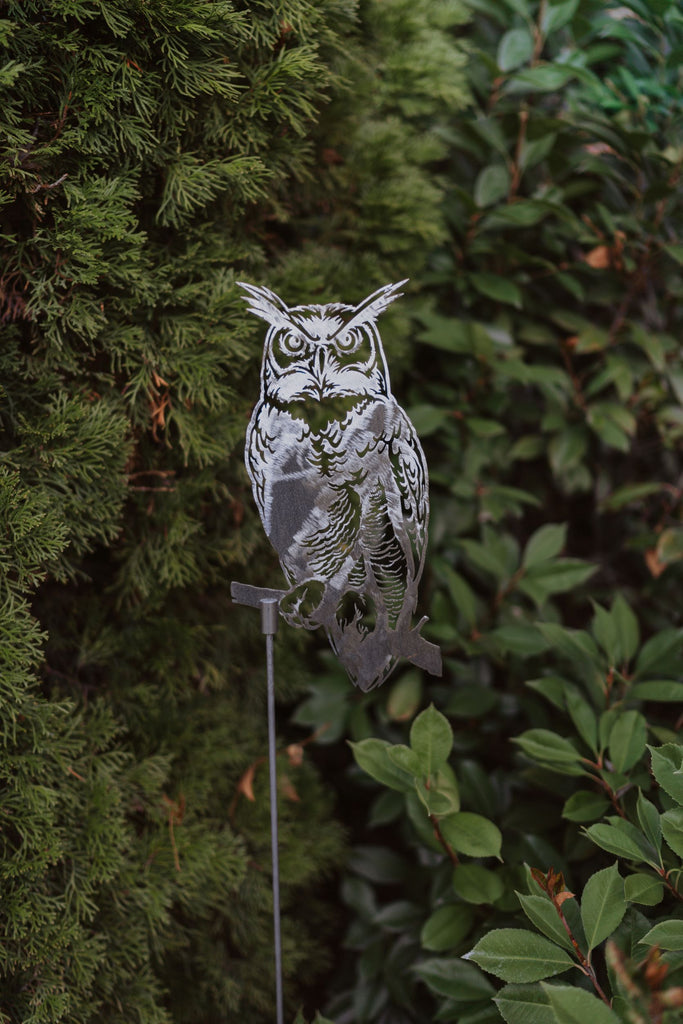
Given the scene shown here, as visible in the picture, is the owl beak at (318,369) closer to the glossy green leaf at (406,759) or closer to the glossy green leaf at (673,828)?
the glossy green leaf at (406,759)

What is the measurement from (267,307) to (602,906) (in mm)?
627

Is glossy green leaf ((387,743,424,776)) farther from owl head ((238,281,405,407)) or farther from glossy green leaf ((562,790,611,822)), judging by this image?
owl head ((238,281,405,407))

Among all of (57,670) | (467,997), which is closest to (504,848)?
(467,997)

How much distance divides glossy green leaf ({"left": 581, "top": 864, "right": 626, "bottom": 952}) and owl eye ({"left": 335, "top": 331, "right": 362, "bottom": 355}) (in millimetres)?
Answer: 547

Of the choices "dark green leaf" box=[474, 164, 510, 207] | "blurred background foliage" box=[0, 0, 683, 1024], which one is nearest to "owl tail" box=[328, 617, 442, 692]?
"blurred background foliage" box=[0, 0, 683, 1024]

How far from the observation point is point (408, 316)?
1170 mm

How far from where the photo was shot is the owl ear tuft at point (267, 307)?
730 mm

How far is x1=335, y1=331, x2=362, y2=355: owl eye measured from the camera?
771 millimetres

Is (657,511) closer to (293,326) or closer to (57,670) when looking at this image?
(293,326)

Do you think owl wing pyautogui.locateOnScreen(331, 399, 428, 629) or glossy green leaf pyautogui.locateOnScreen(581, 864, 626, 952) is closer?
glossy green leaf pyautogui.locateOnScreen(581, 864, 626, 952)

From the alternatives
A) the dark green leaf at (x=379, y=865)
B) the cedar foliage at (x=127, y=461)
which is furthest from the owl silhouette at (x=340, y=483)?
the dark green leaf at (x=379, y=865)

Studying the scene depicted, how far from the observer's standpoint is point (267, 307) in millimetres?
738

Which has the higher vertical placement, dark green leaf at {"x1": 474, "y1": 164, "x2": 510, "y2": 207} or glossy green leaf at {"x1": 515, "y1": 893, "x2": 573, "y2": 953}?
dark green leaf at {"x1": 474, "y1": 164, "x2": 510, "y2": 207}

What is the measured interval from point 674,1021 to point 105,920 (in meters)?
0.59
